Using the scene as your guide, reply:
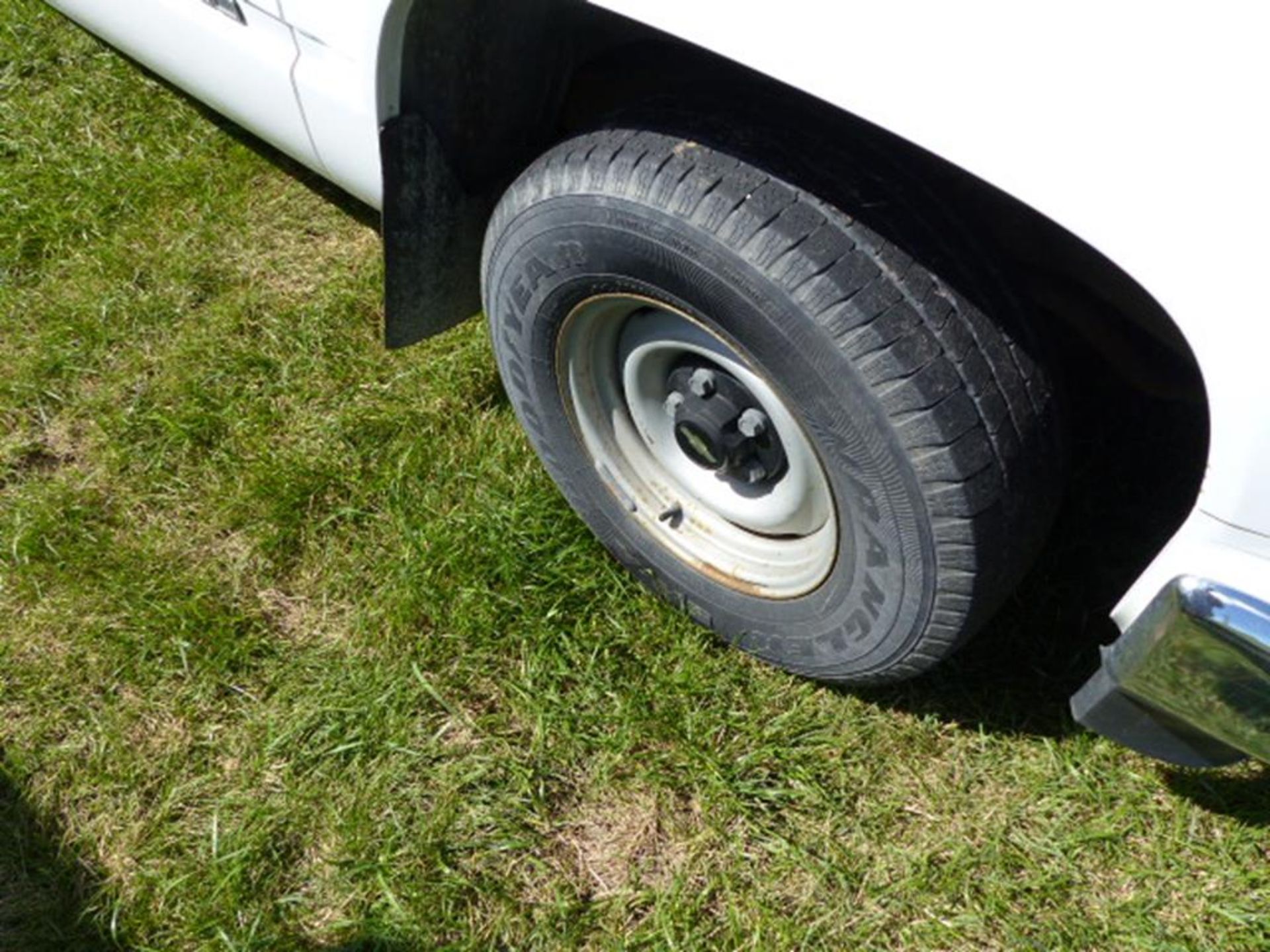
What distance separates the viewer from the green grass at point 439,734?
2.05 meters

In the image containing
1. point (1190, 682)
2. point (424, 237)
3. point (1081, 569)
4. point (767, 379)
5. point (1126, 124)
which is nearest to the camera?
point (1126, 124)

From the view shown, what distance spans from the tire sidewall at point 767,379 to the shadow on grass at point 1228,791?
0.57 metres

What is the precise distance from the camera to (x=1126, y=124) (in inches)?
51.3

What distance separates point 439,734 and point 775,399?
87cm

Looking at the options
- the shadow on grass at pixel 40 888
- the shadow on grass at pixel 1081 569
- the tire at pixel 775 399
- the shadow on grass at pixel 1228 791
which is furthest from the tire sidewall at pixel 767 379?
the shadow on grass at pixel 40 888

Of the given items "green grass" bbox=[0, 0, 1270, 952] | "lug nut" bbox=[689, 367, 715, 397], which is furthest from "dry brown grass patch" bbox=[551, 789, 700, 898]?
"lug nut" bbox=[689, 367, 715, 397]

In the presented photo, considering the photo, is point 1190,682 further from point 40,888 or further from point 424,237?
point 40,888

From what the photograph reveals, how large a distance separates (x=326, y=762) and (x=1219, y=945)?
1499mm

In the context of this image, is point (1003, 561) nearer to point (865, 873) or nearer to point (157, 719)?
point (865, 873)

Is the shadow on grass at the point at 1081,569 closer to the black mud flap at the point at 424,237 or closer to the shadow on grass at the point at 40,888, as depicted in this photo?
the black mud flap at the point at 424,237

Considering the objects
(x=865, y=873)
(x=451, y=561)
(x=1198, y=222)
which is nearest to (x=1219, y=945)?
(x=865, y=873)

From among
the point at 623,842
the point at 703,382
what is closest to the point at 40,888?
the point at 623,842

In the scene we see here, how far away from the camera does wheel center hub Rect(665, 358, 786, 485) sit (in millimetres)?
2061

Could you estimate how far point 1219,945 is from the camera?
198cm
